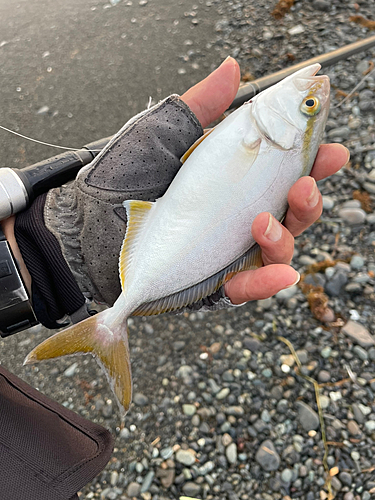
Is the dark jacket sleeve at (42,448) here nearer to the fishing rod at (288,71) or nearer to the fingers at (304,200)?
the fingers at (304,200)

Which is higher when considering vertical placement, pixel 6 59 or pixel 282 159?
pixel 6 59

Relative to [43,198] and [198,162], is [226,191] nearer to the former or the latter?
[198,162]

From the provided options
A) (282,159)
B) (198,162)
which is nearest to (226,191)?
(198,162)

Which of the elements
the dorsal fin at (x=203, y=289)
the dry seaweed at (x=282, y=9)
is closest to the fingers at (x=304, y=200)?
the dorsal fin at (x=203, y=289)

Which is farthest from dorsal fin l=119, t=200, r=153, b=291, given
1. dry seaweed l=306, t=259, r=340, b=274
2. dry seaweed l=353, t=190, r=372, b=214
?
dry seaweed l=353, t=190, r=372, b=214

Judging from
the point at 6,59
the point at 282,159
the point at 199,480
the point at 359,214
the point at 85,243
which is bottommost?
the point at 199,480

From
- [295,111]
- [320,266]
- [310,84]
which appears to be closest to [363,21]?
[320,266]
